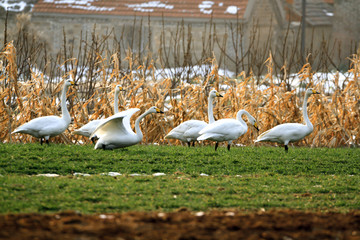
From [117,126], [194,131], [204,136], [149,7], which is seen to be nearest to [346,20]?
[149,7]

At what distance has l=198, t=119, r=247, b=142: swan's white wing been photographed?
35.8ft

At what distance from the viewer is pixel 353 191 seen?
7738 millimetres

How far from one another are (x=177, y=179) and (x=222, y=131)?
3049mm

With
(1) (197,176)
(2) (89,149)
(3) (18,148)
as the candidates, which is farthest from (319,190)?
(3) (18,148)

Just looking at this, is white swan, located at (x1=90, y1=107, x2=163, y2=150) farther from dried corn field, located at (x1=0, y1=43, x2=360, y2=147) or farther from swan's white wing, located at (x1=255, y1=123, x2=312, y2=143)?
swan's white wing, located at (x1=255, y1=123, x2=312, y2=143)

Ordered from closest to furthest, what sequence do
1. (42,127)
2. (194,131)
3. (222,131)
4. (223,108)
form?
(42,127) → (222,131) → (194,131) → (223,108)

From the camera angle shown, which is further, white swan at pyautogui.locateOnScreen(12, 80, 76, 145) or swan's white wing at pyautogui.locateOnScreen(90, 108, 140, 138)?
white swan at pyautogui.locateOnScreen(12, 80, 76, 145)

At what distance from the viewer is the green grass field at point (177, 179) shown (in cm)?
640

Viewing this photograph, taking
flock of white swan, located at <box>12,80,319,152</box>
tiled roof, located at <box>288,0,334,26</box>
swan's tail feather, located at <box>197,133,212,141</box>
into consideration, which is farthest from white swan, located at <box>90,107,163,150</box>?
tiled roof, located at <box>288,0,334,26</box>

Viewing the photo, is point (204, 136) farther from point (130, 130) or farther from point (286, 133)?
point (286, 133)

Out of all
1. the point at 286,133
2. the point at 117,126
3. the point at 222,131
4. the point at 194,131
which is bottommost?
the point at 194,131

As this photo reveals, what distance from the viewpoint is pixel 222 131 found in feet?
35.8

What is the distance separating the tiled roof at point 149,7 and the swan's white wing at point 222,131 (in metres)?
21.0

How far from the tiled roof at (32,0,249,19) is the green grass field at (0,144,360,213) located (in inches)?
838
